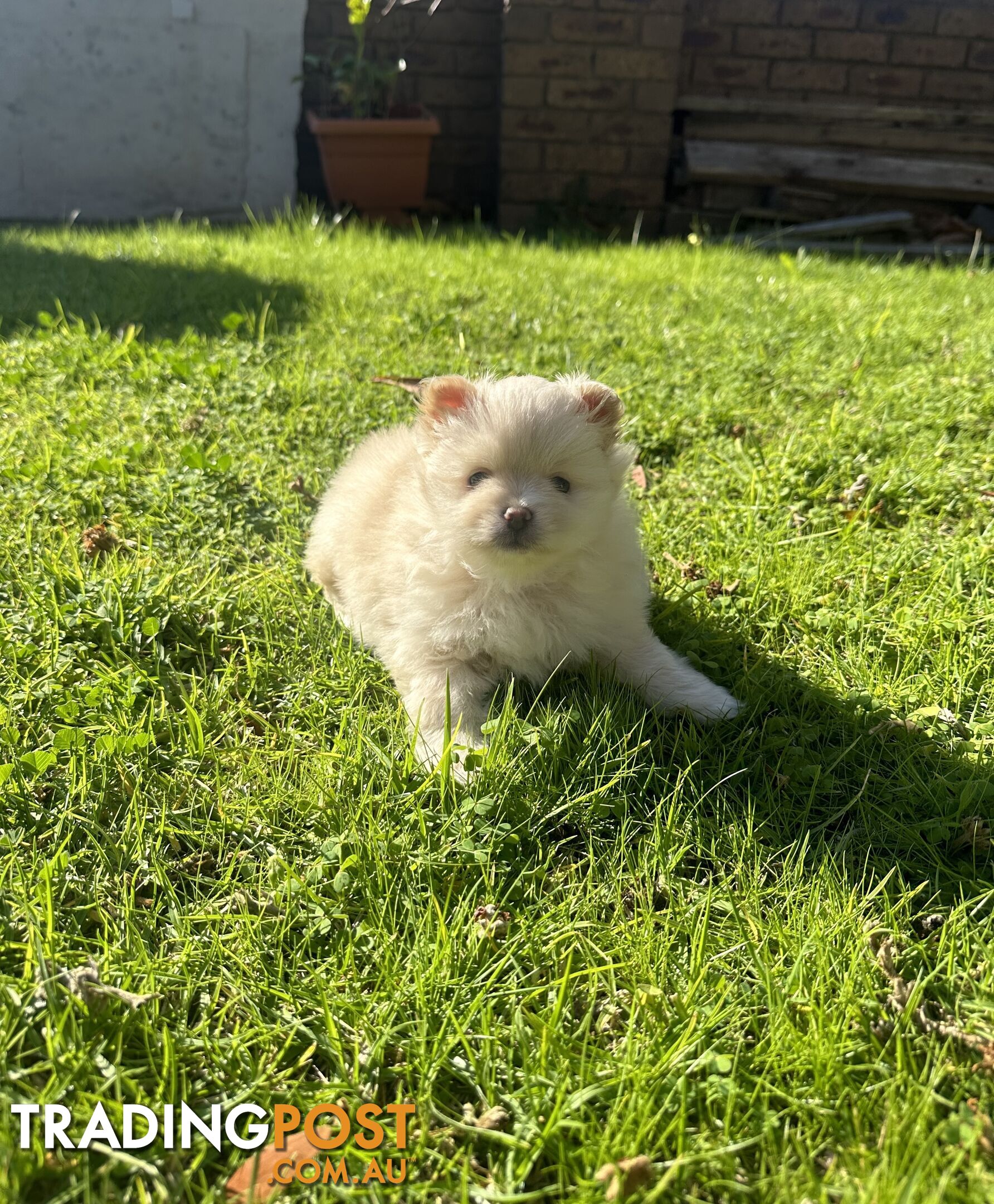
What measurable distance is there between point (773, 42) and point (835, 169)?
3.91ft

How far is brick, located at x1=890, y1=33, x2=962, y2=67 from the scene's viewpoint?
7.71 metres

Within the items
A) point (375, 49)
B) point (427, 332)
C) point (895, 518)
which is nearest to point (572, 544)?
point (895, 518)

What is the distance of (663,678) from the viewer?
2332mm

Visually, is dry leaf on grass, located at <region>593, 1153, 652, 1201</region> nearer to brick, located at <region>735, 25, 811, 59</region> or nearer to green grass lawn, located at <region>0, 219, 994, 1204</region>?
green grass lawn, located at <region>0, 219, 994, 1204</region>

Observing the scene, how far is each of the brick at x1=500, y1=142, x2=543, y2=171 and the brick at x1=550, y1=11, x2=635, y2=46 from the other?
0.78 m

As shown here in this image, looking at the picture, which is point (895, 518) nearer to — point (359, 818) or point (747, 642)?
point (747, 642)

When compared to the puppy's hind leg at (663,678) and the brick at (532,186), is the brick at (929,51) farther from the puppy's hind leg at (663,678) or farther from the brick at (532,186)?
the puppy's hind leg at (663,678)

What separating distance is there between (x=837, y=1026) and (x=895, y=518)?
2.16 metres

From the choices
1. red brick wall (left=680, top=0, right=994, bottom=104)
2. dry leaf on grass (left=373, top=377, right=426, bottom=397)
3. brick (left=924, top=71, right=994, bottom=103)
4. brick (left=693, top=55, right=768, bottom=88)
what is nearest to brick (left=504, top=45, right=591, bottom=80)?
red brick wall (left=680, top=0, right=994, bottom=104)

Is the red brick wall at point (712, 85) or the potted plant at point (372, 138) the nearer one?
the potted plant at point (372, 138)

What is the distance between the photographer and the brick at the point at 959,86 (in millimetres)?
7797

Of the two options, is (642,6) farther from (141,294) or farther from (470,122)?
(141,294)

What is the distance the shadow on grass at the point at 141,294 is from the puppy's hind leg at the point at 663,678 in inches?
129

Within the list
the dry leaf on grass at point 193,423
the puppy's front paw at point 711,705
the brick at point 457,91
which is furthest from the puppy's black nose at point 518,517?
the brick at point 457,91
